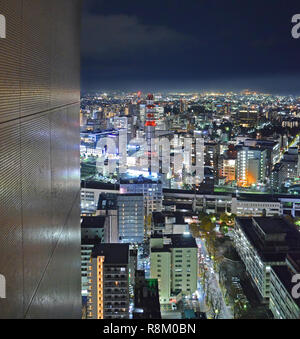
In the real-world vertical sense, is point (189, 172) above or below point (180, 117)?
below

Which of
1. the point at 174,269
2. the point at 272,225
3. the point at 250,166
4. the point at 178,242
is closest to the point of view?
the point at 174,269

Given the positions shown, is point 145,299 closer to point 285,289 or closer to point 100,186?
point 285,289

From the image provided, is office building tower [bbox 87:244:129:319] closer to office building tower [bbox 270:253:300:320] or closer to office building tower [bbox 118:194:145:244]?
office building tower [bbox 270:253:300:320]

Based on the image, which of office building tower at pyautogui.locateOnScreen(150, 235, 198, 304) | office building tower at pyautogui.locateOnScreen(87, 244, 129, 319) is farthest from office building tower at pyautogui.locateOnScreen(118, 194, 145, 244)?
office building tower at pyautogui.locateOnScreen(87, 244, 129, 319)

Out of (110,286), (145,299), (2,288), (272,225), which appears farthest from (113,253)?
(2,288)

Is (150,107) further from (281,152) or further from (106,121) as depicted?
(281,152)

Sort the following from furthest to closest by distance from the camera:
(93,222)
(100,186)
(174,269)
→ (100,186) → (93,222) → (174,269)
